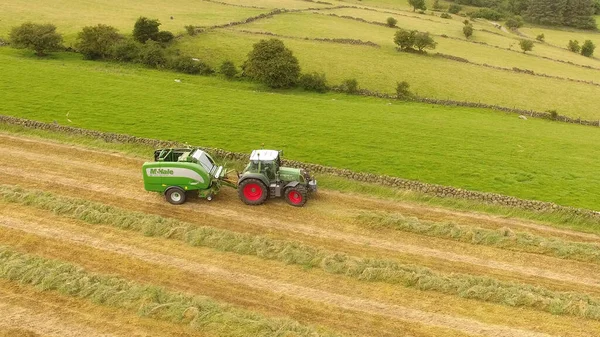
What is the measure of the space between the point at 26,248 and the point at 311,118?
21180 mm

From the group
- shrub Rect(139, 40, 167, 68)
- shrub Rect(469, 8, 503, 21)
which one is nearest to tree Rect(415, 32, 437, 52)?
shrub Rect(139, 40, 167, 68)

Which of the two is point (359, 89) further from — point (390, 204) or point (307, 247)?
point (307, 247)

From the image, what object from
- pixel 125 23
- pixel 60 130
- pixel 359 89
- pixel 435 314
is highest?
pixel 125 23

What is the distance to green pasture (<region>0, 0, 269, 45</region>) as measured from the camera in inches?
2298

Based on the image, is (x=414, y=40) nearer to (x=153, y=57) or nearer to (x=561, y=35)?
(x=153, y=57)

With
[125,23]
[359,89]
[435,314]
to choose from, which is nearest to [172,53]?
[125,23]

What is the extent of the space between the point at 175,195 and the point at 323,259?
823 cm

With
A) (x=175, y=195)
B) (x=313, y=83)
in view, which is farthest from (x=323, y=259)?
(x=313, y=83)

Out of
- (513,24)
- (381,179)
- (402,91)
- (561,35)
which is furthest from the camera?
(513,24)

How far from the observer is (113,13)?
66750 millimetres

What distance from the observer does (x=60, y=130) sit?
2864 cm

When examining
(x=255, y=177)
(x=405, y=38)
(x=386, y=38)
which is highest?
(x=386, y=38)

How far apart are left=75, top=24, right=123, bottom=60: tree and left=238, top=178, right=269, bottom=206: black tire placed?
118ft

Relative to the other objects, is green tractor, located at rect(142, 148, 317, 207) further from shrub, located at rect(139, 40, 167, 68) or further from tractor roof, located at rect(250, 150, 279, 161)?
shrub, located at rect(139, 40, 167, 68)
